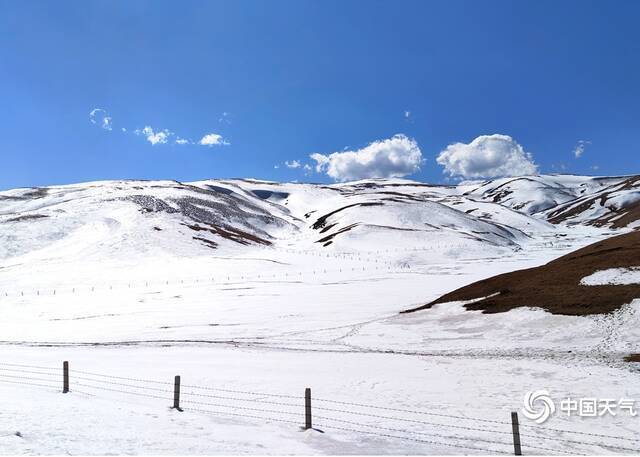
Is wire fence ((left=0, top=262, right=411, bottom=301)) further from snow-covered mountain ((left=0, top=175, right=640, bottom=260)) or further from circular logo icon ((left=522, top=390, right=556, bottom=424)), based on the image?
circular logo icon ((left=522, top=390, right=556, bottom=424))

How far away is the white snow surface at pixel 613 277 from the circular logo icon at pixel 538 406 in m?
22.8

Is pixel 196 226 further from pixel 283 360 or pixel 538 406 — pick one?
pixel 538 406

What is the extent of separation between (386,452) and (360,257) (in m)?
86.5

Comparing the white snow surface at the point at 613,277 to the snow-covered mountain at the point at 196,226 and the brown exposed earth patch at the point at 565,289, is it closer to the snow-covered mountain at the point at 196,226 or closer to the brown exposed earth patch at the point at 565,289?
the brown exposed earth patch at the point at 565,289

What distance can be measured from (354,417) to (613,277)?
32.3 metres

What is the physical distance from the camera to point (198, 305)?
172 feet

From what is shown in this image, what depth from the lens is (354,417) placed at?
59.1 ft

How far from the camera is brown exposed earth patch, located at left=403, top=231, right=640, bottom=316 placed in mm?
34500

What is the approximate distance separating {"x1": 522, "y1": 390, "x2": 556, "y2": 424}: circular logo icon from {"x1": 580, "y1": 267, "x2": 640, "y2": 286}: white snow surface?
74.8ft

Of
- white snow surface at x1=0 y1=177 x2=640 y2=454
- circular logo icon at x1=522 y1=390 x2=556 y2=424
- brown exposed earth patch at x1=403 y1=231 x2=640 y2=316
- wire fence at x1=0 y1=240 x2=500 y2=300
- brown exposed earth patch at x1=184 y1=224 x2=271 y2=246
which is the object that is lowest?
circular logo icon at x1=522 y1=390 x2=556 y2=424

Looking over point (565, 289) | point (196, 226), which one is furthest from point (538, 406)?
point (196, 226)

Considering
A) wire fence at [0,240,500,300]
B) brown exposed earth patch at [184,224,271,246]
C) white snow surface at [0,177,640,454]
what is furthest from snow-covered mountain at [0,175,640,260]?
wire fence at [0,240,500,300]

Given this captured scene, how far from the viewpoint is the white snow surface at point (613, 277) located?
37.6 metres

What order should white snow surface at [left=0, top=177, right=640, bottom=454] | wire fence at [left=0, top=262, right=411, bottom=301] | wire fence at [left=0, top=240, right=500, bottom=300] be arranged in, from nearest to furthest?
white snow surface at [left=0, top=177, right=640, bottom=454]
wire fence at [left=0, top=262, right=411, bottom=301]
wire fence at [left=0, top=240, right=500, bottom=300]
